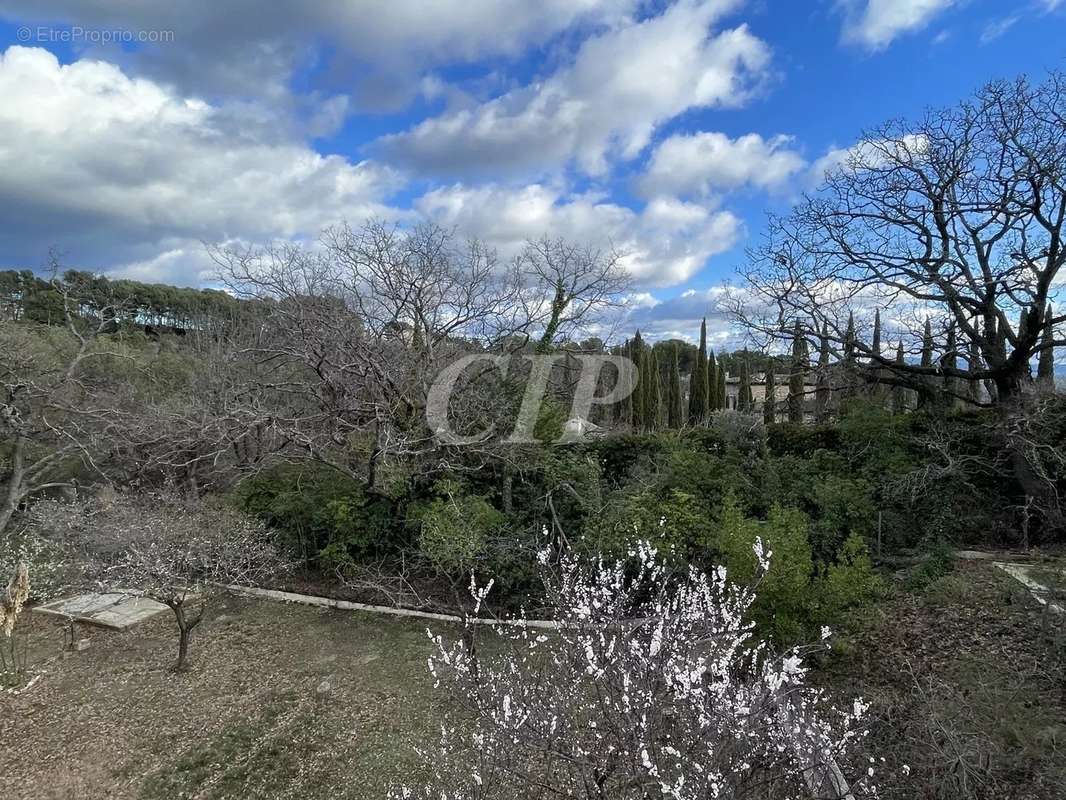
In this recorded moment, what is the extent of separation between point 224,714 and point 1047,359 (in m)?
11.8

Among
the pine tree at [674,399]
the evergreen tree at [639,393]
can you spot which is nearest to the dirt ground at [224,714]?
the evergreen tree at [639,393]

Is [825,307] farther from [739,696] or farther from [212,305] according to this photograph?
[212,305]

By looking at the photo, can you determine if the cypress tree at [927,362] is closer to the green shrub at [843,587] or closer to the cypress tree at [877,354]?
the cypress tree at [877,354]

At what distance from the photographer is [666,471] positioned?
771 cm

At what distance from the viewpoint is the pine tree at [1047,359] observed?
24.9ft

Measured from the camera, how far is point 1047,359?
859cm

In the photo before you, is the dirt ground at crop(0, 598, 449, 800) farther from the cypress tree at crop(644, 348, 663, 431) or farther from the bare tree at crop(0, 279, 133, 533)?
the cypress tree at crop(644, 348, 663, 431)

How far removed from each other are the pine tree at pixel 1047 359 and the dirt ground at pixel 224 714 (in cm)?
901

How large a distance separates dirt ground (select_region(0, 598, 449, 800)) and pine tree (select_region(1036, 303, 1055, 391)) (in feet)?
29.6

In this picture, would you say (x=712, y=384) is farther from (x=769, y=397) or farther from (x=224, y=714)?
(x=224, y=714)

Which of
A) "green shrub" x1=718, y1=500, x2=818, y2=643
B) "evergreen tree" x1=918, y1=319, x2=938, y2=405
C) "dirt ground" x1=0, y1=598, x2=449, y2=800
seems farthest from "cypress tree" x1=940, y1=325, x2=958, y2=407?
"dirt ground" x1=0, y1=598, x2=449, y2=800

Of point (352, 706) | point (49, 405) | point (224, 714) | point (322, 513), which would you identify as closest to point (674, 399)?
point (322, 513)

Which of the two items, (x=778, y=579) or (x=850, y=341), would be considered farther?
(x=850, y=341)

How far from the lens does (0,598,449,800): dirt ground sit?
3566 mm
